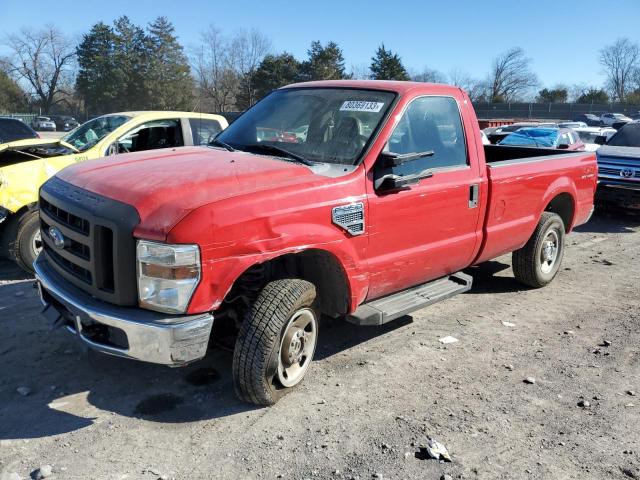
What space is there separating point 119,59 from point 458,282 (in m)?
60.0

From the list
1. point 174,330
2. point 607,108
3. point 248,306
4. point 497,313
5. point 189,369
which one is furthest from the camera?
point 607,108

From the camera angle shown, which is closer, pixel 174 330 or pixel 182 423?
pixel 174 330

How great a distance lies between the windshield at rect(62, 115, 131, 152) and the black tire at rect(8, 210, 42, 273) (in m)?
1.44

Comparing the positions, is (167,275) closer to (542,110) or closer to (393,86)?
(393,86)

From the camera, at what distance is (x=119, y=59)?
5712cm

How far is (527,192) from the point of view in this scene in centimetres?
535

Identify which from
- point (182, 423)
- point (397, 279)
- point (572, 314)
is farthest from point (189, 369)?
point (572, 314)

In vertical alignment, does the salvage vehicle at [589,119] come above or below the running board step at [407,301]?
above

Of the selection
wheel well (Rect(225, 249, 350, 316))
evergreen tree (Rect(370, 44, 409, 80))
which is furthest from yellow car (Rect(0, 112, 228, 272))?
evergreen tree (Rect(370, 44, 409, 80))

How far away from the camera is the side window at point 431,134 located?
13.6ft

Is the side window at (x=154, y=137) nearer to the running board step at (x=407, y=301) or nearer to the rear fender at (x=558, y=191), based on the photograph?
the running board step at (x=407, y=301)

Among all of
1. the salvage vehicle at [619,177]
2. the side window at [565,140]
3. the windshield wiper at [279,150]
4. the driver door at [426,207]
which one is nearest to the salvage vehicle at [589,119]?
the side window at [565,140]

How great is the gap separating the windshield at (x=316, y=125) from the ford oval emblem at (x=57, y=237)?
149 centimetres

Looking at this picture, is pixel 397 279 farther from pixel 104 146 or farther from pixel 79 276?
pixel 104 146
